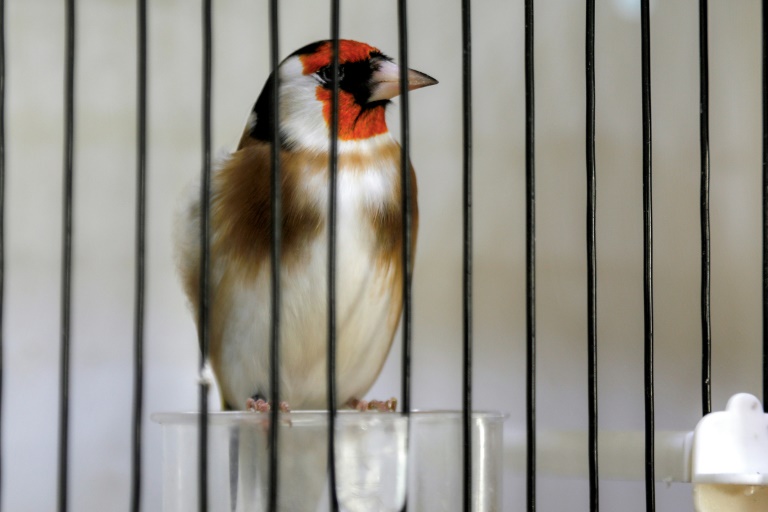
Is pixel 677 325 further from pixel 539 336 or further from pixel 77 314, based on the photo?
pixel 77 314

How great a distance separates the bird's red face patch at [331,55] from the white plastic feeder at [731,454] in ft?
1.54

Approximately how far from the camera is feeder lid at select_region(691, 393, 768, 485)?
71 centimetres

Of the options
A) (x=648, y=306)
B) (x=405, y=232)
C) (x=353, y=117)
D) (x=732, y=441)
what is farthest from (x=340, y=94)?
(x=732, y=441)

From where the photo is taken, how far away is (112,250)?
998 mm

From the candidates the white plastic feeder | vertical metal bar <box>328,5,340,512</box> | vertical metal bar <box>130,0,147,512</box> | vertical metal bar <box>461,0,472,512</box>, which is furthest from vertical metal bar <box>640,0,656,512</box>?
vertical metal bar <box>130,0,147,512</box>

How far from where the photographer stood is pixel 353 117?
0.91m

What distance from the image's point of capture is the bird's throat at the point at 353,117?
0.91 metres

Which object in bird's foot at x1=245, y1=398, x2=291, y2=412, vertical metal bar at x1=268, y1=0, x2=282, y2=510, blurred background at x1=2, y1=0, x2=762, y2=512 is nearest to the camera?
vertical metal bar at x1=268, y1=0, x2=282, y2=510

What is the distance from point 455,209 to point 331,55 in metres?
0.25

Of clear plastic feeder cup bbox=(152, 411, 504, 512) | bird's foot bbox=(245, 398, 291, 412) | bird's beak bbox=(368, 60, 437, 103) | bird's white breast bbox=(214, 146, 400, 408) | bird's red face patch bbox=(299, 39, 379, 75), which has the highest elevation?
bird's red face patch bbox=(299, 39, 379, 75)

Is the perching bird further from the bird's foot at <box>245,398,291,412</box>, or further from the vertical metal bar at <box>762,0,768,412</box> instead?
the vertical metal bar at <box>762,0,768,412</box>

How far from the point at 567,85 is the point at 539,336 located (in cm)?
30

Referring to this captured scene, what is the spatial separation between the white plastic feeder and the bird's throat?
0.42 metres

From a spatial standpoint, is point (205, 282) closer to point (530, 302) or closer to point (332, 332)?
point (332, 332)
